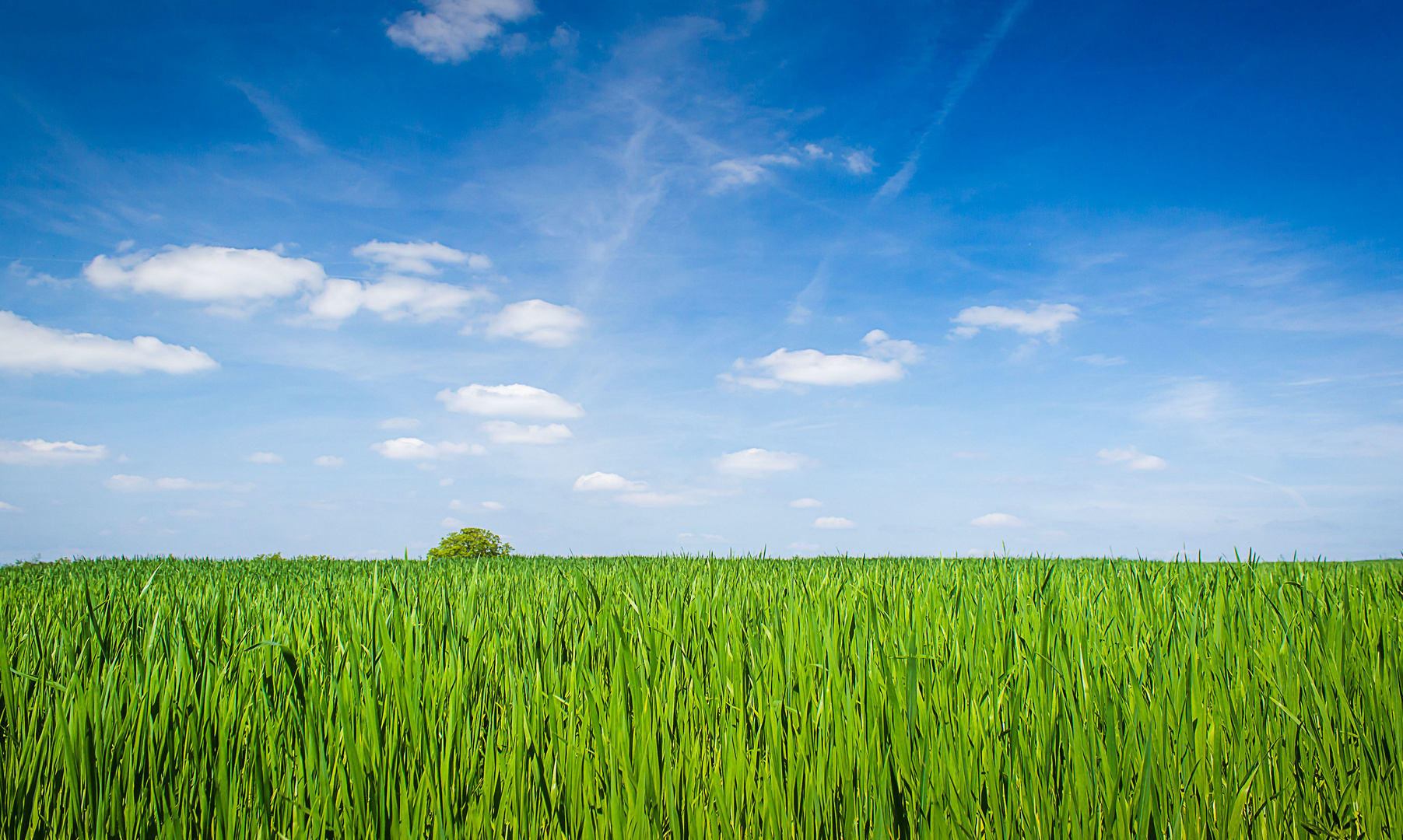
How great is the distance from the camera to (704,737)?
1.77 meters

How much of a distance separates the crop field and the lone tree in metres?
11.0

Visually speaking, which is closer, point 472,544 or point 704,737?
point 704,737

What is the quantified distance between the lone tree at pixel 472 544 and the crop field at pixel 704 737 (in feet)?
36.2

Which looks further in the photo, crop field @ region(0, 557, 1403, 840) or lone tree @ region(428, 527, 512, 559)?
lone tree @ region(428, 527, 512, 559)

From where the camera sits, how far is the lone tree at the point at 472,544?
13.1 m

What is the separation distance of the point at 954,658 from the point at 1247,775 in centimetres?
68

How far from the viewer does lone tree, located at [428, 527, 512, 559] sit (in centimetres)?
1306

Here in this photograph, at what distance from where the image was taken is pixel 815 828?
1483mm

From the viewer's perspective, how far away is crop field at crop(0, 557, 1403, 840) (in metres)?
1.50

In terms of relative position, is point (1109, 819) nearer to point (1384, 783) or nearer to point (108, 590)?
point (1384, 783)

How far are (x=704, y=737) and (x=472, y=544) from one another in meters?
12.3

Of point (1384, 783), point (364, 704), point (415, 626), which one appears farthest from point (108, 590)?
point (1384, 783)

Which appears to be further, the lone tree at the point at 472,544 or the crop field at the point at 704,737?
the lone tree at the point at 472,544

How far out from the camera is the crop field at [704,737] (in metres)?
1.50
